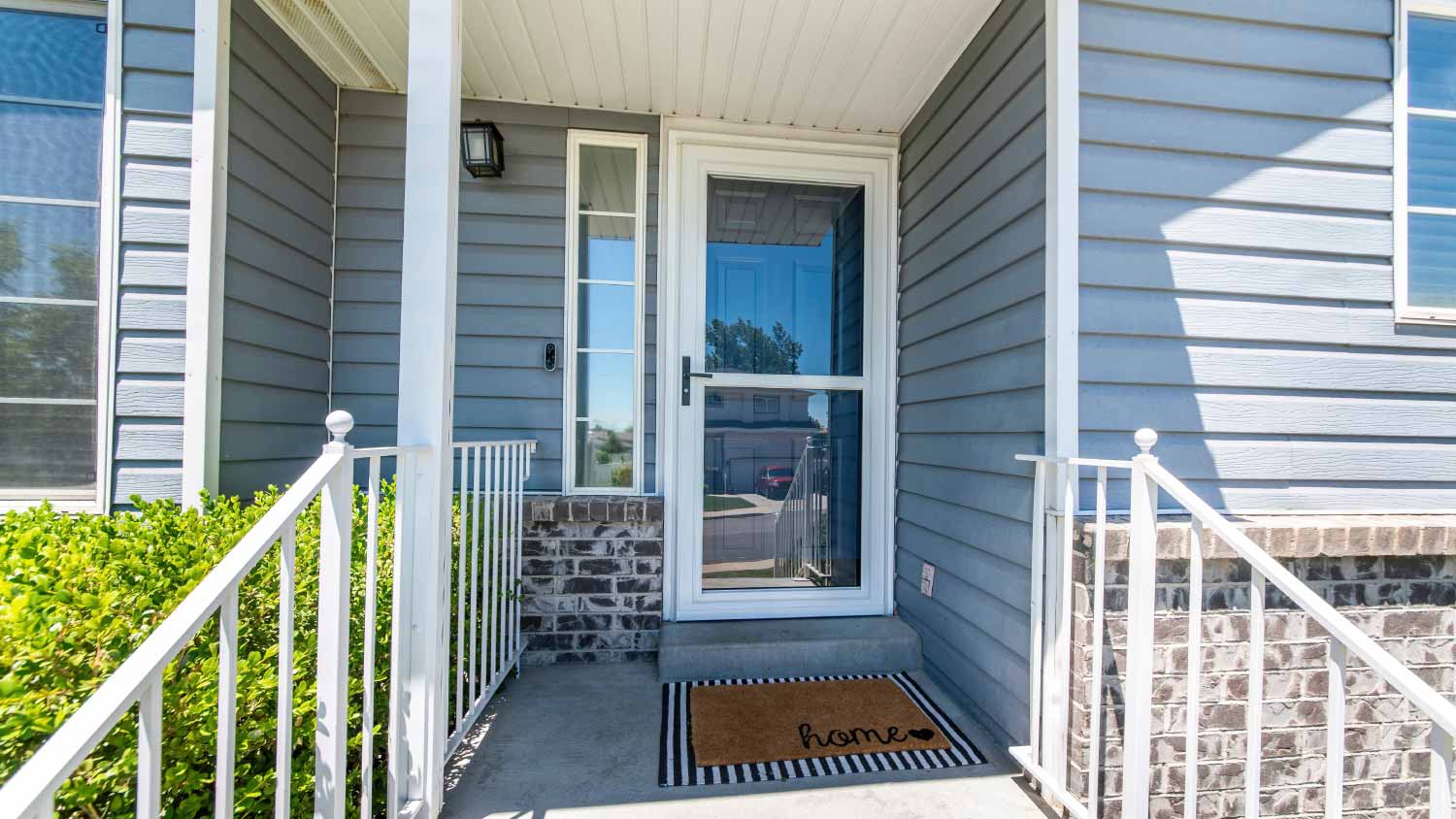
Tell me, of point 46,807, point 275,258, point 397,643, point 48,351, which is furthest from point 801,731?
point 48,351

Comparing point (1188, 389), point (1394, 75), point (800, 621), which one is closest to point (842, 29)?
point (1188, 389)

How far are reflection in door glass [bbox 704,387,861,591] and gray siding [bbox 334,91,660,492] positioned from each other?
0.38 metres

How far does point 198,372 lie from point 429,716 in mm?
1387

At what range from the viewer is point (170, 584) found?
1162 millimetres

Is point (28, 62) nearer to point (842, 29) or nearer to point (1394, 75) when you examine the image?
point (842, 29)

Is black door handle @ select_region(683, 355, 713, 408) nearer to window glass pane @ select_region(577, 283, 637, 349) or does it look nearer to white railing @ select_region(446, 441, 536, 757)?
window glass pane @ select_region(577, 283, 637, 349)

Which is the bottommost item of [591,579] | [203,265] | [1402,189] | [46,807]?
[591,579]

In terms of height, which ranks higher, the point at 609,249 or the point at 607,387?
the point at 609,249

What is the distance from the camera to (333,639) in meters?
1.06

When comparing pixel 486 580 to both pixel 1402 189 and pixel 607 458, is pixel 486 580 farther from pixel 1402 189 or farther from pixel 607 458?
pixel 1402 189

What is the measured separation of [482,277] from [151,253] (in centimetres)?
106

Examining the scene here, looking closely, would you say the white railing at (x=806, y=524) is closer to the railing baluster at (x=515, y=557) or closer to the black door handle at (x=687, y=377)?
the black door handle at (x=687, y=377)

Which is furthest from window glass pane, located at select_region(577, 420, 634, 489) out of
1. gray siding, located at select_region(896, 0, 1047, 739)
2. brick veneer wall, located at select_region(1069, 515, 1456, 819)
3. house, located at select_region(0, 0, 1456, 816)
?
brick veneer wall, located at select_region(1069, 515, 1456, 819)

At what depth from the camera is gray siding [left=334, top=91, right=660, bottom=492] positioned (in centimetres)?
258
